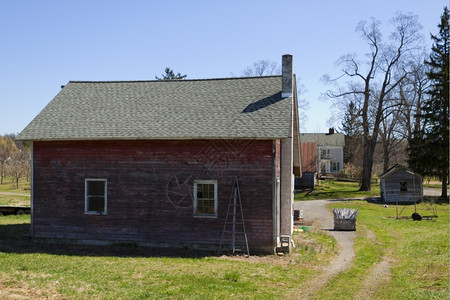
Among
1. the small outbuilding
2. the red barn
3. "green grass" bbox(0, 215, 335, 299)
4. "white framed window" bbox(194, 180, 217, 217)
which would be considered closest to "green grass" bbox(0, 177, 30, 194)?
the red barn

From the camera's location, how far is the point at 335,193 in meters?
48.6

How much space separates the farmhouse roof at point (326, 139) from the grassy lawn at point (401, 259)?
184 feet

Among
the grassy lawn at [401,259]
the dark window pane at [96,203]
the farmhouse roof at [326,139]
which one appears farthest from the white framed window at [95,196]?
the farmhouse roof at [326,139]

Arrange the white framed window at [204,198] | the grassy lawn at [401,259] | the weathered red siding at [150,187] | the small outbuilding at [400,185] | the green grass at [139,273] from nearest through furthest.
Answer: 1. the green grass at [139,273]
2. the grassy lawn at [401,259]
3. the weathered red siding at [150,187]
4. the white framed window at [204,198]
5. the small outbuilding at [400,185]

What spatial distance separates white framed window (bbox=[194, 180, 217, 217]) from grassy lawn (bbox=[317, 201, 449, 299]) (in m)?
5.64

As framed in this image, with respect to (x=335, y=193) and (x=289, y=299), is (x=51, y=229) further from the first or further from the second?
(x=335, y=193)

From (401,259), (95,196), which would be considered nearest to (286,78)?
(401,259)

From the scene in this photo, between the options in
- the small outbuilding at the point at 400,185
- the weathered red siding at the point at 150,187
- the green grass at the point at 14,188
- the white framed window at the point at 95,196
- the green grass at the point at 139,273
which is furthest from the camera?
the green grass at the point at 14,188

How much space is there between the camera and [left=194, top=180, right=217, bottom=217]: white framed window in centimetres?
1759

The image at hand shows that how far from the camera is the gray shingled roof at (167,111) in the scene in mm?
17641

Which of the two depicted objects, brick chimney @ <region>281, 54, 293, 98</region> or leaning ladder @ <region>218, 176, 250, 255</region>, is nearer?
leaning ladder @ <region>218, 176, 250, 255</region>

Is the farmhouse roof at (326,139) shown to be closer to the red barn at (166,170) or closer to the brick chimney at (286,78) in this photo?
the brick chimney at (286,78)

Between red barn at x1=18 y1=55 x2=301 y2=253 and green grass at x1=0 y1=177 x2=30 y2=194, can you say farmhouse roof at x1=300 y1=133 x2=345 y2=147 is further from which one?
red barn at x1=18 y1=55 x2=301 y2=253

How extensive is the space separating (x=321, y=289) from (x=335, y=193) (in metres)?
37.5
